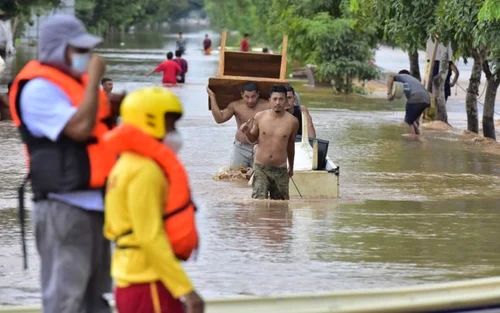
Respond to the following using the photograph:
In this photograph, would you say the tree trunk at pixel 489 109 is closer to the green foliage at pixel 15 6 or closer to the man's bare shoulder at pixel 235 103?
the man's bare shoulder at pixel 235 103

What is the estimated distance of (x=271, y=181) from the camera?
1324 centimetres

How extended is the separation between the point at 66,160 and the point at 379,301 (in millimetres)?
2039

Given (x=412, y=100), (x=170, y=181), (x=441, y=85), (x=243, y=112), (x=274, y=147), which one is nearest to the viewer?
(x=170, y=181)

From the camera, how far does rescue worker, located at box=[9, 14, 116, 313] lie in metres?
5.39

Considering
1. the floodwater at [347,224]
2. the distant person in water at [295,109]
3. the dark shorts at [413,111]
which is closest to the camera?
the floodwater at [347,224]

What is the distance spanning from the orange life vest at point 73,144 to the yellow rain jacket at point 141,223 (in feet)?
1.34

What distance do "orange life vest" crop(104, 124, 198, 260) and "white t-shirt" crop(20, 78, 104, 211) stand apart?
0.45m

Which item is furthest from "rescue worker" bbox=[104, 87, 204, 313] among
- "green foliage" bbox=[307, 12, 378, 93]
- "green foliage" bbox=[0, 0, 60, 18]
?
"green foliage" bbox=[0, 0, 60, 18]

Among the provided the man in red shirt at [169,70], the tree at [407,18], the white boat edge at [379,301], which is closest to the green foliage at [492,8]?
the tree at [407,18]

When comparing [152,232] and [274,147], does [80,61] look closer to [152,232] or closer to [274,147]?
[152,232]

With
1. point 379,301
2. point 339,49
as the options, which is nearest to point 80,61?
point 379,301

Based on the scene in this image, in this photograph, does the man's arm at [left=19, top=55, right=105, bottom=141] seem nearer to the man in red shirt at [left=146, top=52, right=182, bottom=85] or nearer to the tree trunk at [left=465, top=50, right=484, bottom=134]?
the tree trunk at [left=465, top=50, right=484, bottom=134]

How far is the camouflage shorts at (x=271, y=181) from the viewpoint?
13.2 metres

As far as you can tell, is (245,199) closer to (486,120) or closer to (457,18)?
(457,18)
